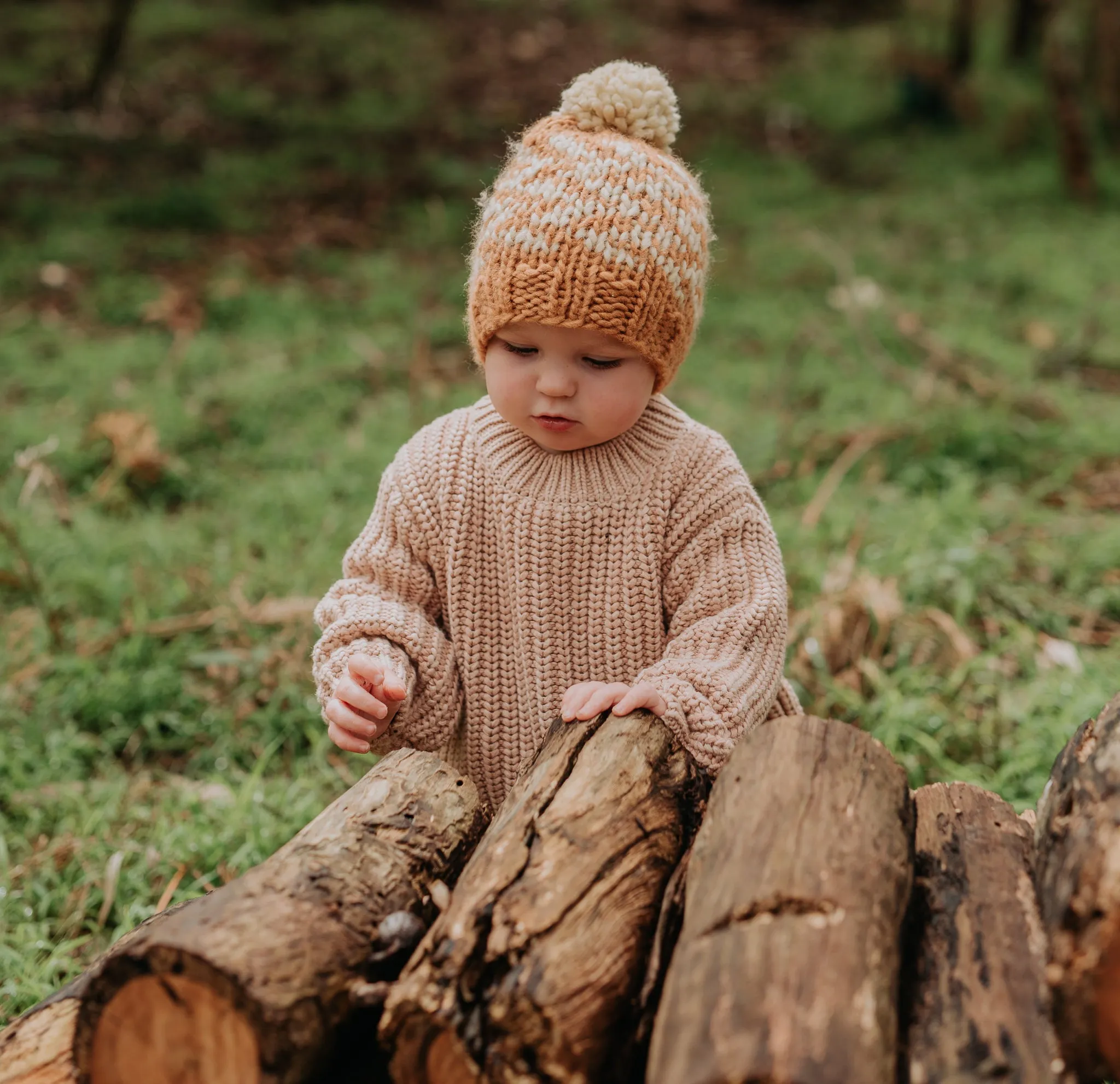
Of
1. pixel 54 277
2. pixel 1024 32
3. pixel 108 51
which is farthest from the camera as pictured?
pixel 1024 32

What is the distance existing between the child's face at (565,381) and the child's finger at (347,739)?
0.64 meters

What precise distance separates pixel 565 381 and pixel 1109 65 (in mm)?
9616

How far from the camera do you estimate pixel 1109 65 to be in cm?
970

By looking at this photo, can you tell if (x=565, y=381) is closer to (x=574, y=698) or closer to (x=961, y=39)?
(x=574, y=698)

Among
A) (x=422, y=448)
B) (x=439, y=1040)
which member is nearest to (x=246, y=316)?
(x=422, y=448)

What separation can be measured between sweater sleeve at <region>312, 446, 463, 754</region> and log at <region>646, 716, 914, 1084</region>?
704mm

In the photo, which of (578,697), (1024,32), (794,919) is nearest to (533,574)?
(578,697)

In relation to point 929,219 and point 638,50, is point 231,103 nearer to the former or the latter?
point 638,50

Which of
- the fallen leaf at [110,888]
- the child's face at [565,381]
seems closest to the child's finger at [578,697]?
the child's face at [565,381]

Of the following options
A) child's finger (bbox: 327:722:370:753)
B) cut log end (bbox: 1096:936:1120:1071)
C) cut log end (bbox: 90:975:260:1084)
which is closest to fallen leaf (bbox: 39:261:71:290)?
child's finger (bbox: 327:722:370:753)

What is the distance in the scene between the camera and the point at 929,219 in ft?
28.0

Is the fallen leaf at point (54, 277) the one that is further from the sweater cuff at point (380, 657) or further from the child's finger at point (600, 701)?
the child's finger at point (600, 701)

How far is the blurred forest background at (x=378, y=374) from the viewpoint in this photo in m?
3.10

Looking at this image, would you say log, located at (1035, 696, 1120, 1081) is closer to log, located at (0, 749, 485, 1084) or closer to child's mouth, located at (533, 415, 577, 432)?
log, located at (0, 749, 485, 1084)
